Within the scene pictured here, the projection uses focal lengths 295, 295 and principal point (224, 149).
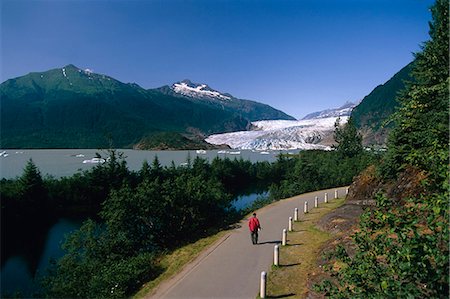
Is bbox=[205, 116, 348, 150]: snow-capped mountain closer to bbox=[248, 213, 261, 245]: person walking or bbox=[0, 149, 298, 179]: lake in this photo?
bbox=[0, 149, 298, 179]: lake

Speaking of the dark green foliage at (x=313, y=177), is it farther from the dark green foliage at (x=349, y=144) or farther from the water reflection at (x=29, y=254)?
the water reflection at (x=29, y=254)

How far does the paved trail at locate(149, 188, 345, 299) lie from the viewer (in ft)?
33.9

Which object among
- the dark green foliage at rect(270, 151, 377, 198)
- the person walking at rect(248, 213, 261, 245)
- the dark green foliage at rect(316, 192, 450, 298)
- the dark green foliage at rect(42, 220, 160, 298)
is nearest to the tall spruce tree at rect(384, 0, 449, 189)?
the person walking at rect(248, 213, 261, 245)

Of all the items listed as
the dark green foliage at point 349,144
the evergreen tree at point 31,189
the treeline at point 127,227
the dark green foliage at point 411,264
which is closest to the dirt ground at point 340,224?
the treeline at point 127,227

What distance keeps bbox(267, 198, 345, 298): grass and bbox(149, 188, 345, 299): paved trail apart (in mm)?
605

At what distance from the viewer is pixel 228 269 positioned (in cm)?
1212

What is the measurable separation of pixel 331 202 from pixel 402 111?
Result: 14.0 meters

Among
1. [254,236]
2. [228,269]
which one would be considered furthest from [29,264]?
[228,269]

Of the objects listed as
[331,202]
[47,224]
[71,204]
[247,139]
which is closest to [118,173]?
[71,204]

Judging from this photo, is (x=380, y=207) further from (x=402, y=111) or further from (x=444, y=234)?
(x=402, y=111)

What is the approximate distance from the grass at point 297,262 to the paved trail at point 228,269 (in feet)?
1.99

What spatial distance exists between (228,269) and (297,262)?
289cm

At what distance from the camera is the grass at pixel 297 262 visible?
393 inches

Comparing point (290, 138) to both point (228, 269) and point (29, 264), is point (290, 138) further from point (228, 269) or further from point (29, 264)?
point (228, 269)
